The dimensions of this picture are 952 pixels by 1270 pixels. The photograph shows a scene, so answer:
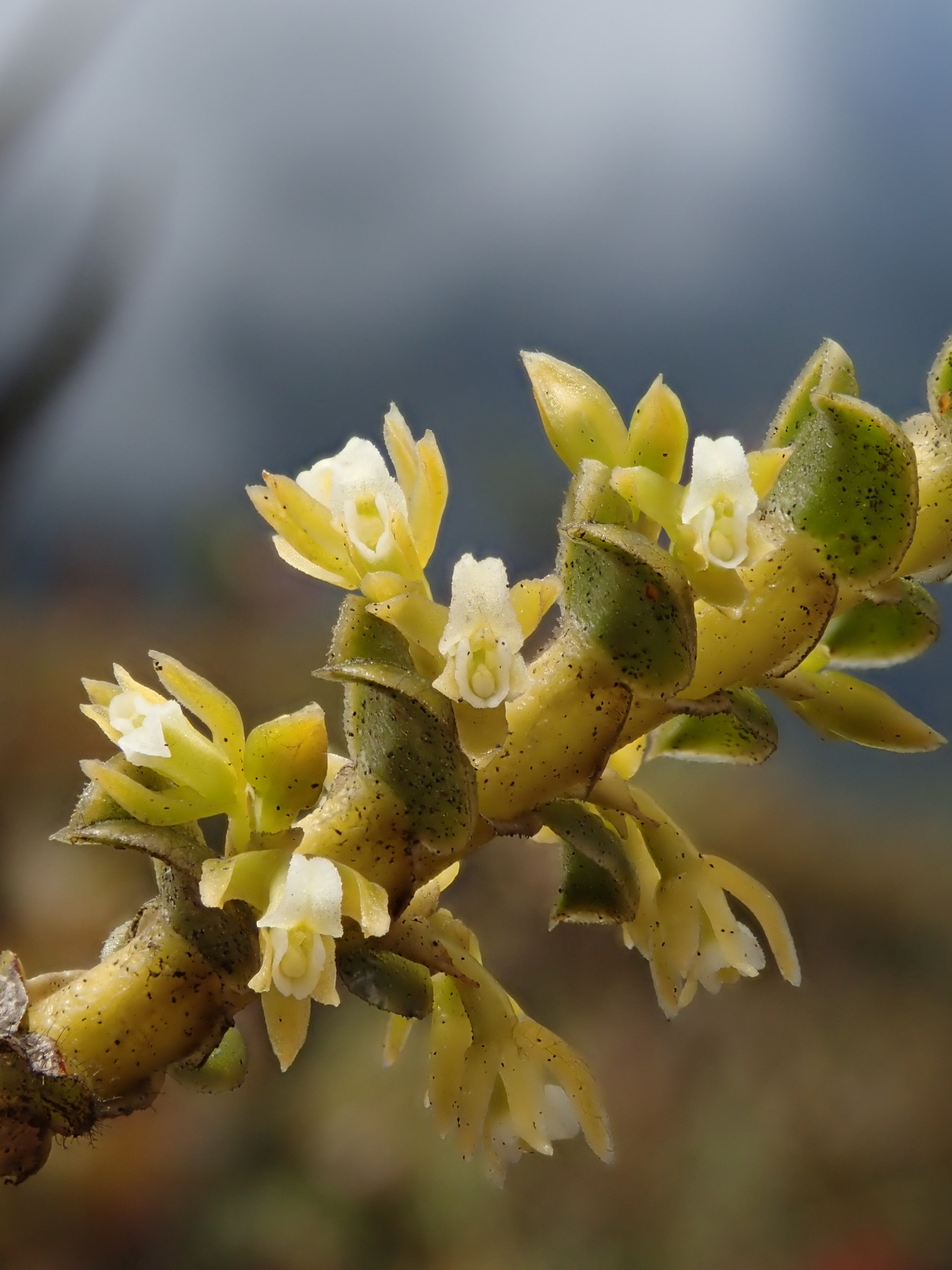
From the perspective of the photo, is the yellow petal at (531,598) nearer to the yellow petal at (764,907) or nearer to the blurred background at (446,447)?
the yellow petal at (764,907)

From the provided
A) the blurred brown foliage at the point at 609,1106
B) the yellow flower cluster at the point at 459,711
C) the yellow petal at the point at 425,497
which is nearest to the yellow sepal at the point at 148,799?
the yellow flower cluster at the point at 459,711

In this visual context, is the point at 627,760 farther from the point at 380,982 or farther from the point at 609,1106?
the point at 609,1106

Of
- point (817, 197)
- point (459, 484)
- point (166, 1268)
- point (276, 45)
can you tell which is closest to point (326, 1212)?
point (166, 1268)

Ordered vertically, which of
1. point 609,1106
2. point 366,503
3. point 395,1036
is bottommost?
point 609,1106

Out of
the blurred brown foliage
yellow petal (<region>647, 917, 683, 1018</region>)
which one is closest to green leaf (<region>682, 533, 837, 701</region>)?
yellow petal (<region>647, 917, 683, 1018</region>)

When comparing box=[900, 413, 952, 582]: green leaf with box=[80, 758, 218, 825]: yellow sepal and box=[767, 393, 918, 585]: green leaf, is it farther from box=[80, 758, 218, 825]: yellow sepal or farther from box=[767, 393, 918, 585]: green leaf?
box=[80, 758, 218, 825]: yellow sepal

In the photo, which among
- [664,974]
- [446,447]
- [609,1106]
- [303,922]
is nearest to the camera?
[303,922]

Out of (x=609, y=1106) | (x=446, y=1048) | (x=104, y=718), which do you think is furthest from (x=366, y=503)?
(x=609, y=1106)
